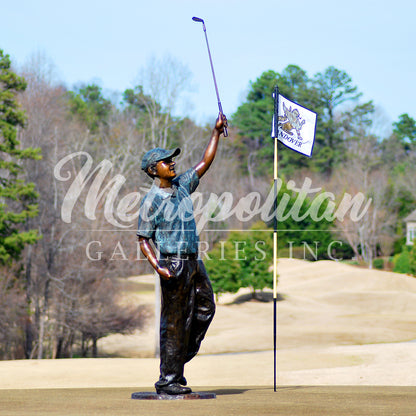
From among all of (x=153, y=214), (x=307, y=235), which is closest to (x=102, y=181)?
(x=307, y=235)

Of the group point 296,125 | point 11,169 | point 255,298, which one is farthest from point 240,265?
point 296,125

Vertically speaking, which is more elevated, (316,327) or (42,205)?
(42,205)

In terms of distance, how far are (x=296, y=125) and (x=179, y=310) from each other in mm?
3759

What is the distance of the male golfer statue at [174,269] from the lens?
954 cm

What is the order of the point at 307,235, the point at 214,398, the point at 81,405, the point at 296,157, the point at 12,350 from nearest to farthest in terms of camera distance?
the point at 81,405 → the point at 214,398 → the point at 12,350 → the point at 307,235 → the point at 296,157

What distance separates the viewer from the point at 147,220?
9.55 meters

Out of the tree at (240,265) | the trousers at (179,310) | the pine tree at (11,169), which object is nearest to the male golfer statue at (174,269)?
the trousers at (179,310)

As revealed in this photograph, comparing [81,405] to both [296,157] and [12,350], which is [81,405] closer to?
[12,350]

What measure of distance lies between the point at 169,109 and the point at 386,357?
68.1ft

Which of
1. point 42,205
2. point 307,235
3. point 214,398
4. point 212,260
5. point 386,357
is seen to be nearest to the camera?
point 214,398

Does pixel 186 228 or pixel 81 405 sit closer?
pixel 81 405

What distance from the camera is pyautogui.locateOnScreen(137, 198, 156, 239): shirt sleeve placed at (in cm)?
955

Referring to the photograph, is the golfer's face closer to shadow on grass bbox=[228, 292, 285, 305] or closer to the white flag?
the white flag

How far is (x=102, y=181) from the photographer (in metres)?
42.8
